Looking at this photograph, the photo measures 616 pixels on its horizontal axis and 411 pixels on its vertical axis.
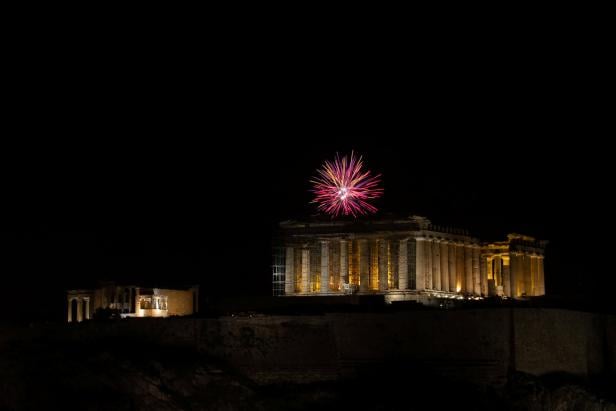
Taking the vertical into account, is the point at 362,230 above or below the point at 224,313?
above

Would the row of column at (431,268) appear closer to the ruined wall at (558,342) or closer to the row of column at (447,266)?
the row of column at (447,266)

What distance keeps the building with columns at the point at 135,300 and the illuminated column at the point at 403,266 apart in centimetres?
1517

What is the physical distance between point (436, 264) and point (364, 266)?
5338mm

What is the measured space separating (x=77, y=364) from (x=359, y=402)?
591 inches

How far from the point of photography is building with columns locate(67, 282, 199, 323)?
85.1 metres

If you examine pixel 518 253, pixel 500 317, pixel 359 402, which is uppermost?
pixel 518 253

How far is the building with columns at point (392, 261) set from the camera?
86.4 m

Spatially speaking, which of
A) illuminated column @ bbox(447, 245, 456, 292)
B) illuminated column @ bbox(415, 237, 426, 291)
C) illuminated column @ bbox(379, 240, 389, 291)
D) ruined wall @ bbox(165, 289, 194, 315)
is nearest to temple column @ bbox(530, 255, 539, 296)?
illuminated column @ bbox(447, 245, 456, 292)

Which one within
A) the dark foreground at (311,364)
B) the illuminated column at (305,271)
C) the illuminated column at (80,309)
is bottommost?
the dark foreground at (311,364)

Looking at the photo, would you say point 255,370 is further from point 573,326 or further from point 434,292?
point 434,292

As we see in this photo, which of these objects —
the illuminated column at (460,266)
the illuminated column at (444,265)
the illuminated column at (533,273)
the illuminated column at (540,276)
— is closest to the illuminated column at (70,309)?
the illuminated column at (444,265)

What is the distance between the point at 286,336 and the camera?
66.5 metres

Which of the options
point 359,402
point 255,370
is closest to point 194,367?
point 255,370

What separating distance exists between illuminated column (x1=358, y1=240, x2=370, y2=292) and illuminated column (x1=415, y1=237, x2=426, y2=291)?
12.3ft
